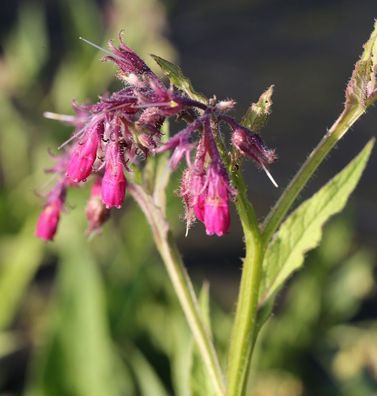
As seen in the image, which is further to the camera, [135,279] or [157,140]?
[135,279]

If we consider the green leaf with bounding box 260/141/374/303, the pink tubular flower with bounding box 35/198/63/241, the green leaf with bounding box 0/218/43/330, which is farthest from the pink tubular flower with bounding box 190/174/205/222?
the green leaf with bounding box 0/218/43/330

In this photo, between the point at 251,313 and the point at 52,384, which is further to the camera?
the point at 52,384

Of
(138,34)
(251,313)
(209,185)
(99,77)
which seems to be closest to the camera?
→ (209,185)

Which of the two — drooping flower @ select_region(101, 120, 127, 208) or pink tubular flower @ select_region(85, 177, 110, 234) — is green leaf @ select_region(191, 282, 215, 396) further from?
drooping flower @ select_region(101, 120, 127, 208)

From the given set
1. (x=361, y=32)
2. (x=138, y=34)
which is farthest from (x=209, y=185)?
(x=361, y=32)

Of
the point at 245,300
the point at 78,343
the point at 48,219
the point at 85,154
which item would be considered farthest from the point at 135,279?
the point at 85,154

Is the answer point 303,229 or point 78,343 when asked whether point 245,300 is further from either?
point 78,343

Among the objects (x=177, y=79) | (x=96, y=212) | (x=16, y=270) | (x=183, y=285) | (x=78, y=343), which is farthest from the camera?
(x=16, y=270)

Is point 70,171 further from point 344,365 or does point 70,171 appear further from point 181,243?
point 181,243
